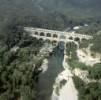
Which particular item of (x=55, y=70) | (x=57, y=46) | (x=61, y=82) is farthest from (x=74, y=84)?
(x=57, y=46)

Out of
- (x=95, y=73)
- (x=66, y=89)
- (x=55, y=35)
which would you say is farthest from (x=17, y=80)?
(x=55, y=35)

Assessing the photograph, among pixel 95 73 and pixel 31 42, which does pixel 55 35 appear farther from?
pixel 95 73

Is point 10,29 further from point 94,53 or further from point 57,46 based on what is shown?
point 94,53

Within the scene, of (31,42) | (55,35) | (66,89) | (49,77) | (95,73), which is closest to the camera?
(95,73)

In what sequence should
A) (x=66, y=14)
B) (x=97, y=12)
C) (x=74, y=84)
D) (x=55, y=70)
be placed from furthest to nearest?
(x=97, y=12) → (x=66, y=14) → (x=55, y=70) → (x=74, y=84)

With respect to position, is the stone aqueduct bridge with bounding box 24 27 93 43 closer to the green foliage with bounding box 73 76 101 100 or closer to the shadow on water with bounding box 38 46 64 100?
the shadow on water with bounding box 38 46 64 100

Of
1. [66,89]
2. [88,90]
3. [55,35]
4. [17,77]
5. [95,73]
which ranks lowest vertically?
[66,89]
